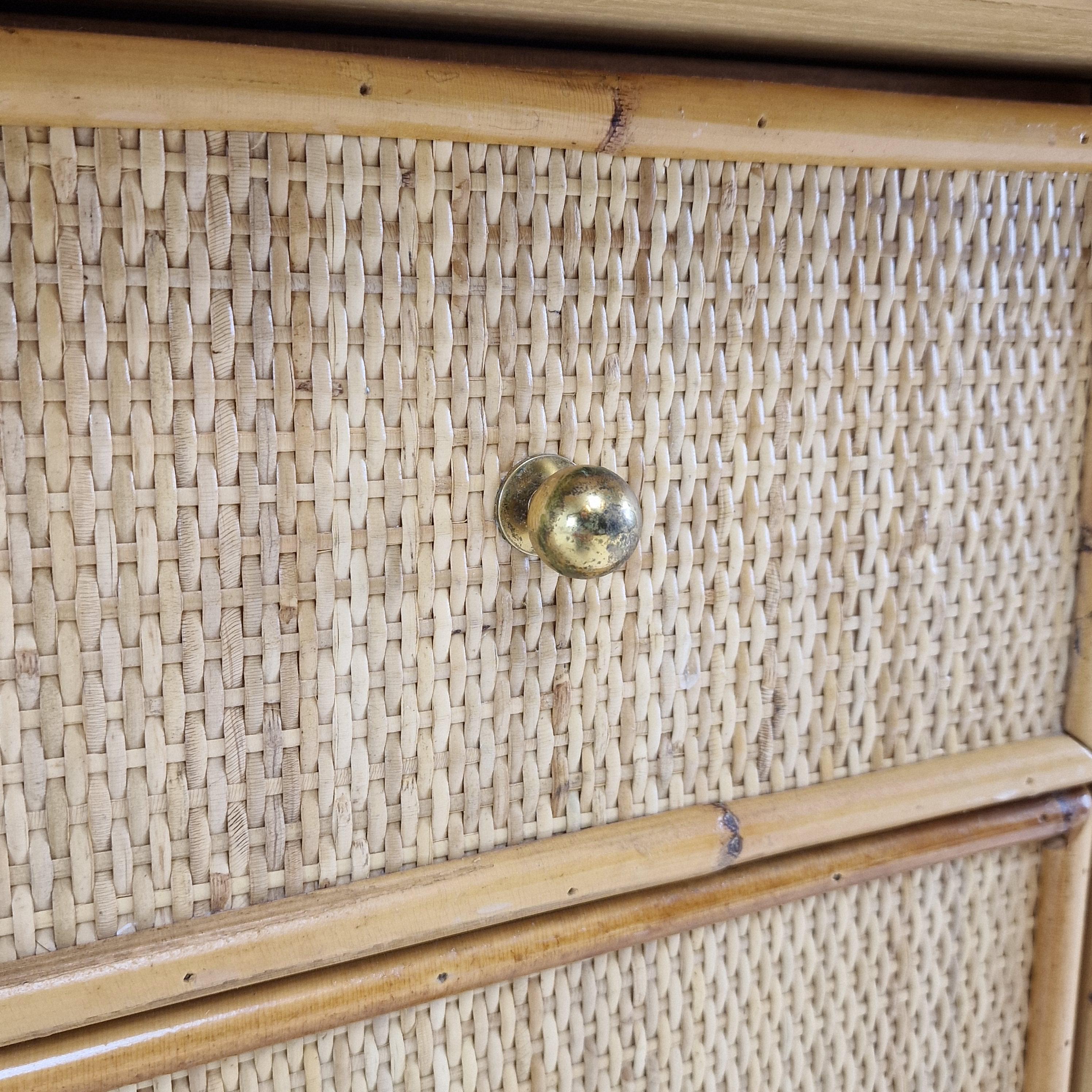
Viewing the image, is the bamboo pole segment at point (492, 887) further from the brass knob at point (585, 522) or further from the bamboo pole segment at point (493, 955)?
the brass knob at point (585, 522)

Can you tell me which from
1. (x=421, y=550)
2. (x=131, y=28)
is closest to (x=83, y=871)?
(x=421, y=550)

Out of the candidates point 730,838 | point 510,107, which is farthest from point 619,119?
point 730,838

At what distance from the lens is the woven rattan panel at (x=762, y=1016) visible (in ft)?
1.13

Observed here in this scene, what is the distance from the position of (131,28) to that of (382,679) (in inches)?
8.1

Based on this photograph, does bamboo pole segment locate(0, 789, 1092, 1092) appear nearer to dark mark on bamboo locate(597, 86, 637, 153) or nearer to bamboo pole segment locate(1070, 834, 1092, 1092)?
bamboo pole segment locate(1070, 834, 1092, 1092)

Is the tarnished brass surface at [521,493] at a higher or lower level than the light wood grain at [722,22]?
lower

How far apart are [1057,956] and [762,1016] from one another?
0.14 meters

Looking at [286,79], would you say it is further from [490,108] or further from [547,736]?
[547,736]

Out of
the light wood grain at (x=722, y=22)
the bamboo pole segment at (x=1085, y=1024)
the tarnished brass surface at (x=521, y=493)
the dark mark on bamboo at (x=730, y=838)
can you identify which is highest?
the light wood grain at (x=722, y=22)

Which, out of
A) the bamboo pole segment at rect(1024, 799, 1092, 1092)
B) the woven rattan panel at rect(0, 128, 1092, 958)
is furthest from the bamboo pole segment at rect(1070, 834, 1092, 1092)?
the woven rattan panel at rect(0, 128, 1092, 958)

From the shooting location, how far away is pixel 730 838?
37 cm

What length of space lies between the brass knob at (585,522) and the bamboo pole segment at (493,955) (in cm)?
15

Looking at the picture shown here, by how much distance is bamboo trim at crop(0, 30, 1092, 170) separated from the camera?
10.1 inches

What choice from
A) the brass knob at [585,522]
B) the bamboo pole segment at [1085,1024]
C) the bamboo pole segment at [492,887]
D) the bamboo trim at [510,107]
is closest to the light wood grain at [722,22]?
the bamboo trim at [510,107]
